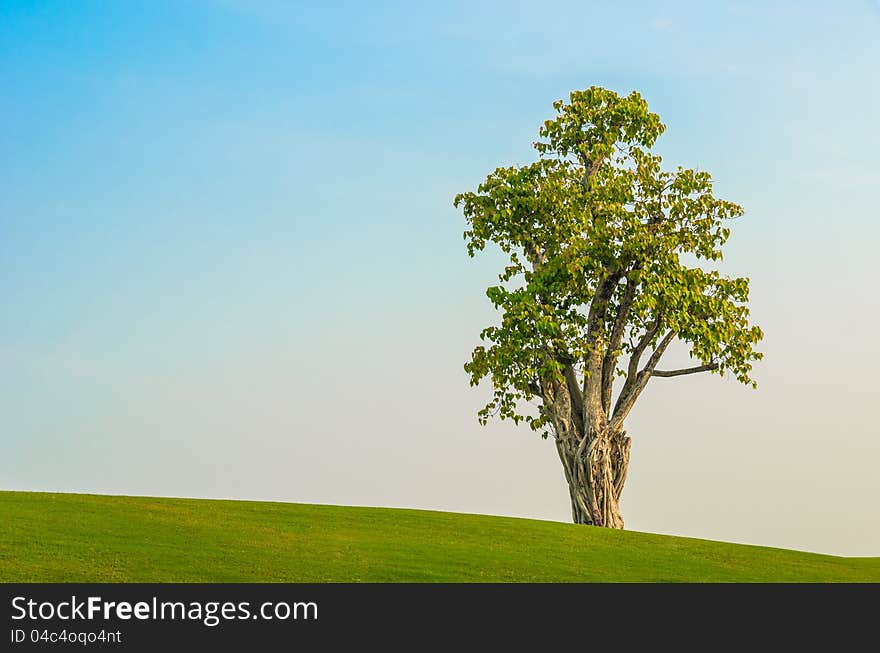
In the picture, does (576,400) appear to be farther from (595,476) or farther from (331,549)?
(331,549)

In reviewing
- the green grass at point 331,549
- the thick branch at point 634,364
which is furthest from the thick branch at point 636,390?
the green grass at point 331,549

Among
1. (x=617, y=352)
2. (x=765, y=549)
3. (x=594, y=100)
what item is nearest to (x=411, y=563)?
(x=765, y=549)

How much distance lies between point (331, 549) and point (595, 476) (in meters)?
10.7

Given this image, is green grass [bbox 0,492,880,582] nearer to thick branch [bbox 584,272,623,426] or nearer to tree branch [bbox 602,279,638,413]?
thick branch [bbox 584,272,623,426]

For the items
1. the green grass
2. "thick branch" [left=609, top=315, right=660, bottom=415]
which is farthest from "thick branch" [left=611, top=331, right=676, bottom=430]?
the green grass

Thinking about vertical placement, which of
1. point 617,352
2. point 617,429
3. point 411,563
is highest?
A: point 617,352

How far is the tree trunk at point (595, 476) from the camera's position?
27.5 m

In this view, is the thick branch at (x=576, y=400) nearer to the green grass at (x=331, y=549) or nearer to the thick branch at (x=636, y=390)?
the thick branch at (x=636, y=390)

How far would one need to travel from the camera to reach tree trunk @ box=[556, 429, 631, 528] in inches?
1084

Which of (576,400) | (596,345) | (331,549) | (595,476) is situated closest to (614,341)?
(596,345)

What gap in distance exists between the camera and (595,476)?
27609 mm
